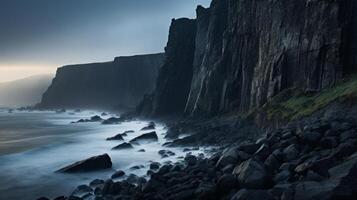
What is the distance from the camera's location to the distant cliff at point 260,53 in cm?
4204

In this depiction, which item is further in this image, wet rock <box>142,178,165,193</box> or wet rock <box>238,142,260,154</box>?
wet rock <box>238,142,260,154</box>

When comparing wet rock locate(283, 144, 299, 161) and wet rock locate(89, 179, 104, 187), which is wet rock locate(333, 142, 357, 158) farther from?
wet rock locate(89, 179, 104, 187)

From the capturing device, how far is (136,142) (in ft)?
183

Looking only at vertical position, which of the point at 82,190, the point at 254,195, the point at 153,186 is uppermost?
the point at 254,195

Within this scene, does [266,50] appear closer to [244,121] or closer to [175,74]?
[244,121]

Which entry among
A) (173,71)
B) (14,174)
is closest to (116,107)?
(173,71)

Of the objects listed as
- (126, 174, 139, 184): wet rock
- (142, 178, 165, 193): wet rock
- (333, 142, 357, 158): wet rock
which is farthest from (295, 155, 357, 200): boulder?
(126, 174, 139, 184): wet rock

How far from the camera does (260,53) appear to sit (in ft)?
202

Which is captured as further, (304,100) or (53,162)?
(53,162)

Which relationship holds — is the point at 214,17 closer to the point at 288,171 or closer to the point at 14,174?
the point at 14,174

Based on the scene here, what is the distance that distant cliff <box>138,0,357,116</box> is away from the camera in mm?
42041

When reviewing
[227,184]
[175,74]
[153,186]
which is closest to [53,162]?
[153,186]

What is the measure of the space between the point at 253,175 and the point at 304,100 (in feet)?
86.5

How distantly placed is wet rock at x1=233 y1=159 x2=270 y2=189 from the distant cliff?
25.3 meters
